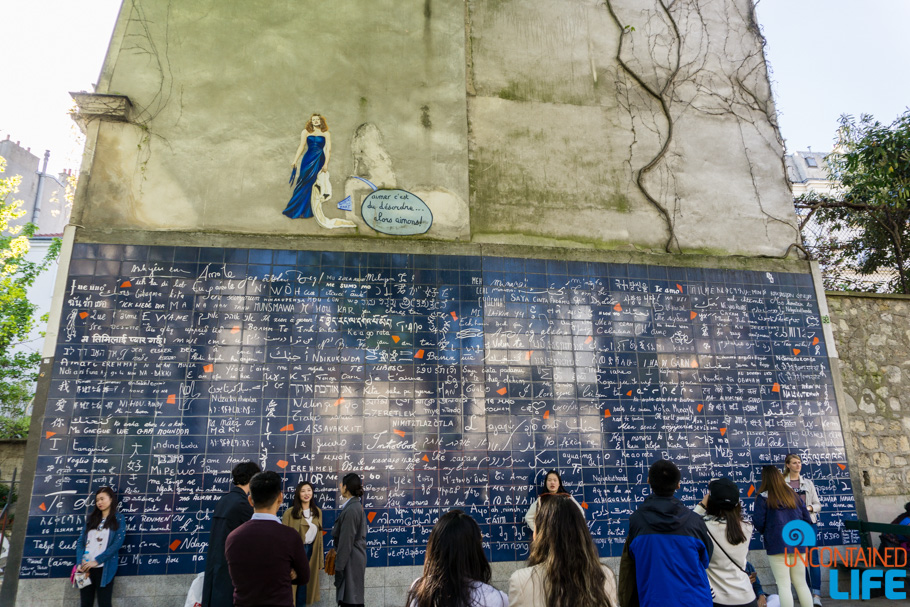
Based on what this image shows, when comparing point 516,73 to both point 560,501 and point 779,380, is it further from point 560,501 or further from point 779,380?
point 560,501

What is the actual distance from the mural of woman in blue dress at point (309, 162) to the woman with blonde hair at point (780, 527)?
559 cm

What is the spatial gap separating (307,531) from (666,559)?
3.55 meters

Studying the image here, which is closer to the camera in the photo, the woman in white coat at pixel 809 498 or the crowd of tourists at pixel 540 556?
the crowd of tourists at pixel 540 556

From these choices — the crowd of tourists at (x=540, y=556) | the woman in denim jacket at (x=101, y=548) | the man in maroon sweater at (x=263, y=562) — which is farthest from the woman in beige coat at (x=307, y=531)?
the man in maroon sweater at (x=263, y=562)

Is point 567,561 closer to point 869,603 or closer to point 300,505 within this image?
point 300,505

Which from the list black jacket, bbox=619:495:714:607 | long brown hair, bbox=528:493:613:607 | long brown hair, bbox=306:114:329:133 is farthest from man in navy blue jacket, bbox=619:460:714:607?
long brown hair, bbox=306:114:329:133

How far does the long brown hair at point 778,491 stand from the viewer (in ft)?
16.3

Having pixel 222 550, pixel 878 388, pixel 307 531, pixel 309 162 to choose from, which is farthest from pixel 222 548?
pixel 878 388

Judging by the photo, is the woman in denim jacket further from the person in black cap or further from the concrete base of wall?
the person in black cap

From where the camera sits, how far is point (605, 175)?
7281 millimetres

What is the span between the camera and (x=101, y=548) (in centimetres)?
502

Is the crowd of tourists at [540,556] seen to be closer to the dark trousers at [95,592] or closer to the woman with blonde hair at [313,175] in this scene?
the dark trousers at [95,592]

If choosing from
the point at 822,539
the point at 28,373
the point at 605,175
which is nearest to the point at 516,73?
the point at 605,175

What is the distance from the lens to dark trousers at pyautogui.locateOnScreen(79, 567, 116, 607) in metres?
4.97
